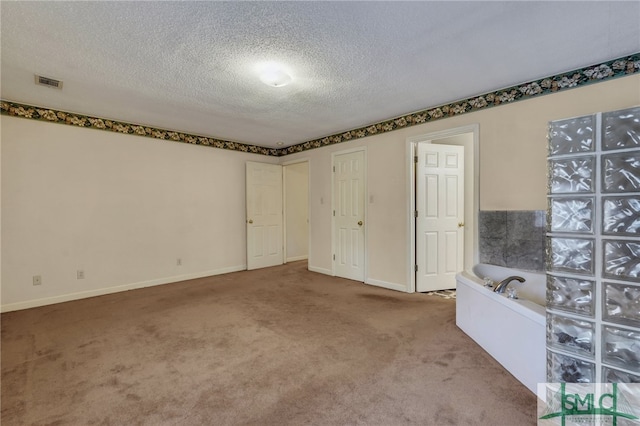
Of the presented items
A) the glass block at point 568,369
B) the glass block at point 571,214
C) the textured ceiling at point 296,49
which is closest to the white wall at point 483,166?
the textured ceiling at point 296,49

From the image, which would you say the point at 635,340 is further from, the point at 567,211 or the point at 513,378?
the point at 513,378

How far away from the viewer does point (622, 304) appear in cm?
126

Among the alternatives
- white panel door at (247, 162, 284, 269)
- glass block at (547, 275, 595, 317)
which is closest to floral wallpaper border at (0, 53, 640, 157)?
white panel door at (247, 162, 284, 269)

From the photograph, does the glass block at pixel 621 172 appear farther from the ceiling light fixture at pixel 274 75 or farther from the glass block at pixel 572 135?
the ceiling light fixture at pixel 274 75

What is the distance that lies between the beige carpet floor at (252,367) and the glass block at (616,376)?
17.7 inches

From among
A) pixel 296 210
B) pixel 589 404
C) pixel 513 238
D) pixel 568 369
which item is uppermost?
pixel 296 210

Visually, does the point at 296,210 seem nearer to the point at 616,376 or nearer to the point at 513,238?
the point at 513,238

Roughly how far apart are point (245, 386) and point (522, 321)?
186 centimetres

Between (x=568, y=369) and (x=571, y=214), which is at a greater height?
(x=571, y=214)

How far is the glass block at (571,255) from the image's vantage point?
135 centimetres

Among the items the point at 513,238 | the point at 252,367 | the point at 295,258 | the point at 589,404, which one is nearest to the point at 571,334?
the point at 589,404

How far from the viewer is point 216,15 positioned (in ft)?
5.82

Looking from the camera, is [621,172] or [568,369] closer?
[621,172]

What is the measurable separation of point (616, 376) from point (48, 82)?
183 inches
